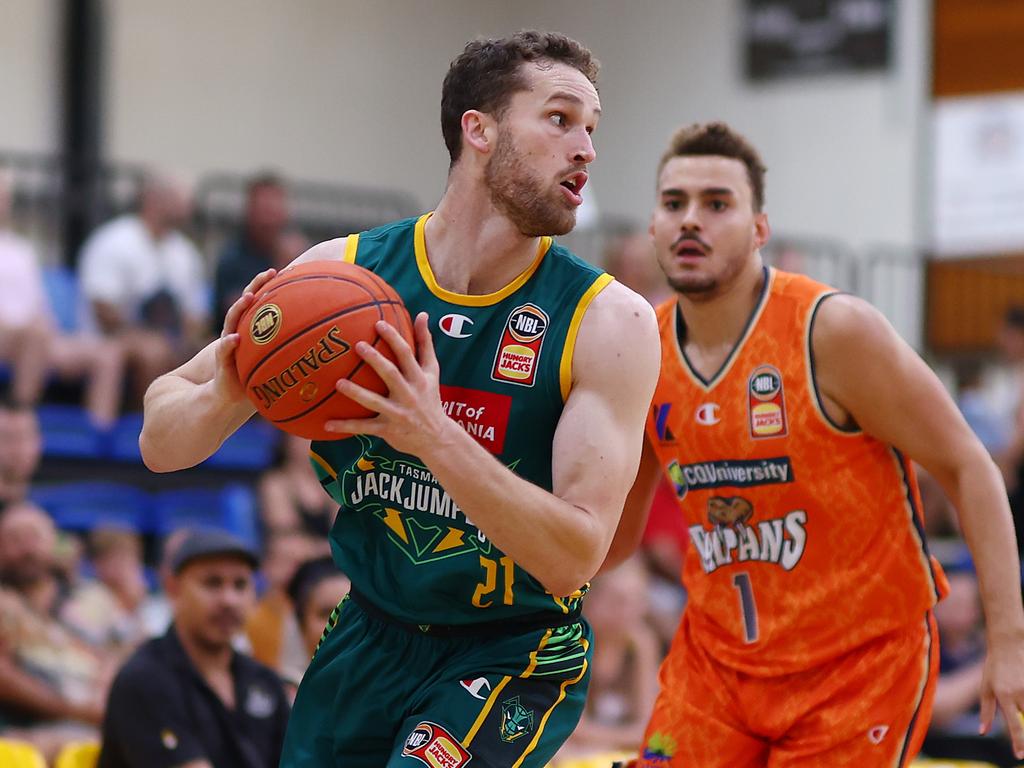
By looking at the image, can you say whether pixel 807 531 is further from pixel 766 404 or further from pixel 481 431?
pixel 481 431

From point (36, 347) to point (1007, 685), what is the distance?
6.48 metres

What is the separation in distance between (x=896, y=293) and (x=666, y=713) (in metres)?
11.8

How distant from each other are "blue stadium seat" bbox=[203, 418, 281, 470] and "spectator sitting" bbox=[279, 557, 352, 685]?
11.7ft

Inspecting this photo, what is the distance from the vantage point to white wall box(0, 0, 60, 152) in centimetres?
1308

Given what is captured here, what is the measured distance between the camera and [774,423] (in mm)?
4383

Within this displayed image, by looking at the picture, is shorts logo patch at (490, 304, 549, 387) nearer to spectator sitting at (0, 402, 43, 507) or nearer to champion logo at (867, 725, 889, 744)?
champion logo at (867, 725, 889, 744)

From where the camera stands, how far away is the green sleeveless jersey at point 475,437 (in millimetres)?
3426

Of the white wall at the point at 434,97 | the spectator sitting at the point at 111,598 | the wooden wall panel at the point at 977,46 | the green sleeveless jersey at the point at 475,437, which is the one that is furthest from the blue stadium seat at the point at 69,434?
the wooden wall panel at the point at 977,46

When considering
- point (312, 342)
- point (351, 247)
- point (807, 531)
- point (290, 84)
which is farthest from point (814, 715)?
point (290, 84)

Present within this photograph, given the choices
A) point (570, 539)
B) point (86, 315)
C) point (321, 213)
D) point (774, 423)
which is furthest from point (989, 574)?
point (321, 213)

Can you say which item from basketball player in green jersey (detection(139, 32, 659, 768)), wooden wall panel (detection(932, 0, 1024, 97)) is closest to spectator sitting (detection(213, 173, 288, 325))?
basketball player in green jersey (detection(139, 32, 659, 768))

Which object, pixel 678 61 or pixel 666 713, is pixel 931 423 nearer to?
pixel 666 713

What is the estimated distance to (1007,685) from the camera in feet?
13.3

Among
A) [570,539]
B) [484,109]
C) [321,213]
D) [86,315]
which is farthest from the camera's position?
[321,213]
